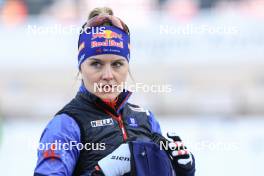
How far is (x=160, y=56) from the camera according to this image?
27.2 ft

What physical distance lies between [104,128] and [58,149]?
17cm

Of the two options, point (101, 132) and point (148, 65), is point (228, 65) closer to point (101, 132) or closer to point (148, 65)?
point (148, 65)

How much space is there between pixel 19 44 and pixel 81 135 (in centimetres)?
664

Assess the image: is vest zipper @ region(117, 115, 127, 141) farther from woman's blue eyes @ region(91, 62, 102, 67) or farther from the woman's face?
woman's blue eyes @ region(91, 62, 102, 67)

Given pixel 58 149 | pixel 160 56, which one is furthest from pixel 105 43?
pixel 160 56

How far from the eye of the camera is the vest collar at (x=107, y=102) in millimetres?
1995

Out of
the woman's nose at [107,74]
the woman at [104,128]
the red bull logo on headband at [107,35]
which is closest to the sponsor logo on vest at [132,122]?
the woman at [104,128]

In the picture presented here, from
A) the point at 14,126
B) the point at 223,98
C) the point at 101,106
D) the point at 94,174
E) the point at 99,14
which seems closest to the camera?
the point at 94,174

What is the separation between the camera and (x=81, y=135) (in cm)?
191

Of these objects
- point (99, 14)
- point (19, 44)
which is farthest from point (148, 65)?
point (99, 14)

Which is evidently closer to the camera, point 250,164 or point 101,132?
point 101,132

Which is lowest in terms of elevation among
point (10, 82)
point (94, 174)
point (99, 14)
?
point (94, 174)

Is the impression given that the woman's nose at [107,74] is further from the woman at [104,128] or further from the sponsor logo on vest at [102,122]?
the sponsor logo on vest at [102,122]

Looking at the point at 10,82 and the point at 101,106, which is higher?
the point at 10,82
